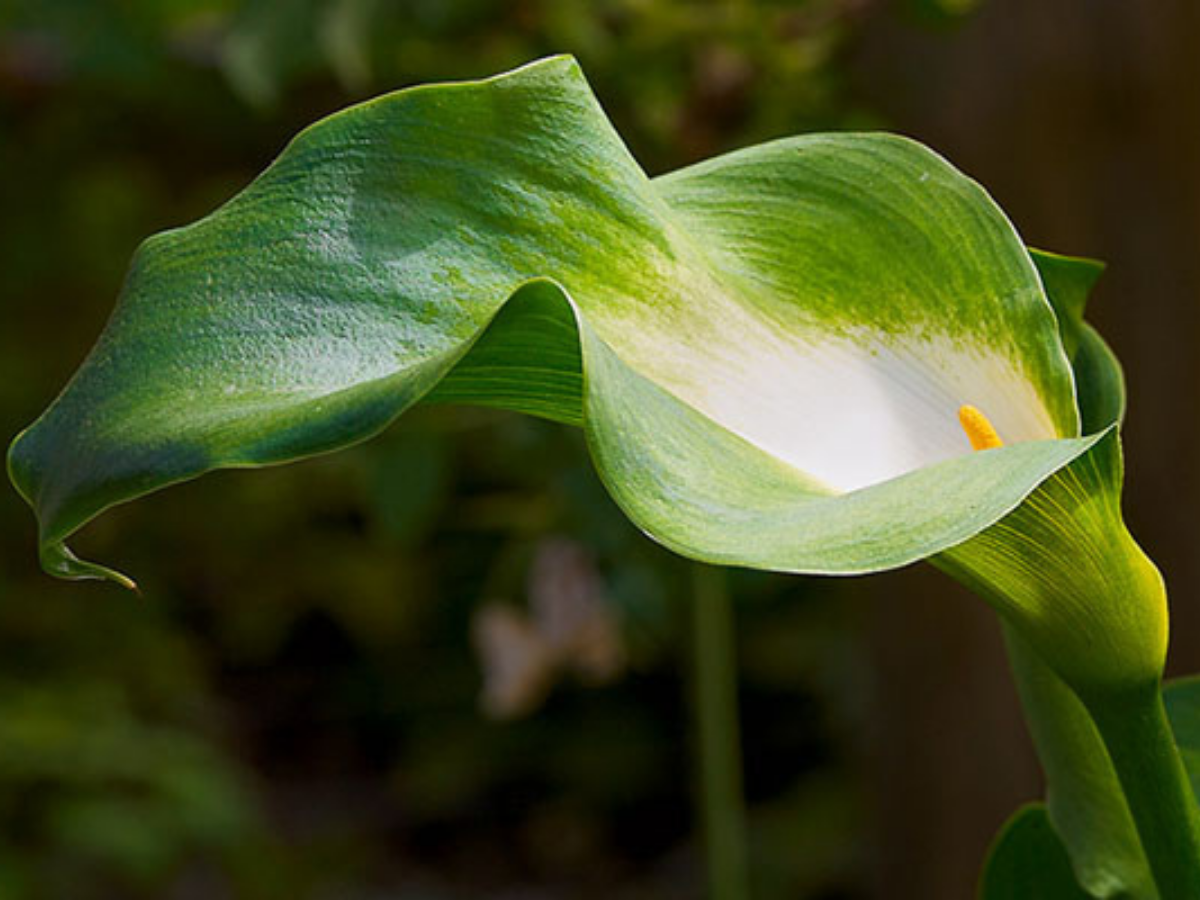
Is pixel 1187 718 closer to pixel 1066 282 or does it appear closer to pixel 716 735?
pixel 1066 282

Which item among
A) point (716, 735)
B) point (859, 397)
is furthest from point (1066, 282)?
point (716, 735)

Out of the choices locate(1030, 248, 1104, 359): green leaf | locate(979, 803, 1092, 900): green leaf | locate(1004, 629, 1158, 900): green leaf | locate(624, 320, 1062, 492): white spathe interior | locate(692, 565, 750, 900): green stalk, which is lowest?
locate(692, 565, 750, 900): green stalk

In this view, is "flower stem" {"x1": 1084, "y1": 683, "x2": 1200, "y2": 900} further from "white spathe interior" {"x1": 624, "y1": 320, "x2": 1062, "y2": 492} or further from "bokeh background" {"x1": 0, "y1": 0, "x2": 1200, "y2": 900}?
"bokeh background" {"x1": 0, "y1": 0, "x2": 1200, "y2": 900}

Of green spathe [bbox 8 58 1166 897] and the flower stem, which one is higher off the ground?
green spathe [bbox 8 58 1166 897]

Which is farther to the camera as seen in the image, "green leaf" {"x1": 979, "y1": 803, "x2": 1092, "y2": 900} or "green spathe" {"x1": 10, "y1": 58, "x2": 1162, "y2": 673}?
"green leaf" {"x1": 979, "y1": 803, "x2": 1092, "y2": 900}

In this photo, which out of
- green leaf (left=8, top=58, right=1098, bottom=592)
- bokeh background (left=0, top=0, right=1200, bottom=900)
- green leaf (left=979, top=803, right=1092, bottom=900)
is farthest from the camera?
bokeh background (left=0, top=0, right=1200, bottom=900)

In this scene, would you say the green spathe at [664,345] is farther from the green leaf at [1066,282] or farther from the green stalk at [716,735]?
the green stalk at [716,735]

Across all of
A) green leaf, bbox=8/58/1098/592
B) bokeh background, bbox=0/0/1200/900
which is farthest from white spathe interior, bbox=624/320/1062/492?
bokeh background, bbox=0/0/1200/900
